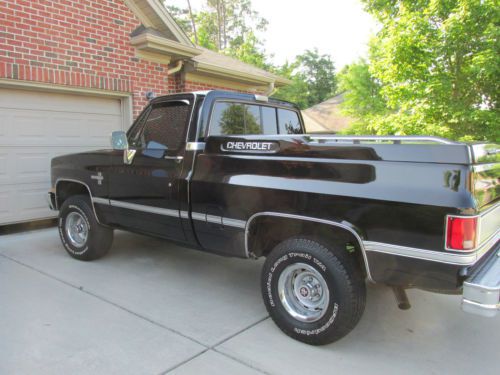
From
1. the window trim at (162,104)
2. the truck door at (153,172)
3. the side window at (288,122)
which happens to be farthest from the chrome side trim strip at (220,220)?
the side window at (288,122)

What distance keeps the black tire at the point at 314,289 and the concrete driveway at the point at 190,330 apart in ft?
0.57

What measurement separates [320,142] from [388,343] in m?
1.68

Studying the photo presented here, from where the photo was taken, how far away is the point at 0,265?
15.6 feet

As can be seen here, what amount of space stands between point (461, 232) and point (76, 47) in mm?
6521

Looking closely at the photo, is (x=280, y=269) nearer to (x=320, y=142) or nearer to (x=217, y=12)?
(x=320, y=142)

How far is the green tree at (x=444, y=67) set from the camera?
779 cm

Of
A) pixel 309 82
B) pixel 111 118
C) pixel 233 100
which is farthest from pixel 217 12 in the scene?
pixel 233 100

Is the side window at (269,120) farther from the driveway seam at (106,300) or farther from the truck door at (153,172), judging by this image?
the driveway seam at (106,300)

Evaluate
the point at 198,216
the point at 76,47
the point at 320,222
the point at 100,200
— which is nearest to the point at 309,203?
the point at 320,222

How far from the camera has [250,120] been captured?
4.22m

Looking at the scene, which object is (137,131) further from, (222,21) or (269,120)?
(222,21)

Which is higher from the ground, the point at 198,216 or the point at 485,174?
the point at 485,174

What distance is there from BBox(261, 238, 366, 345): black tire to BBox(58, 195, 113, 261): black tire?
2.49 metres

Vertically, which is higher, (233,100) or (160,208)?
(233,100)
